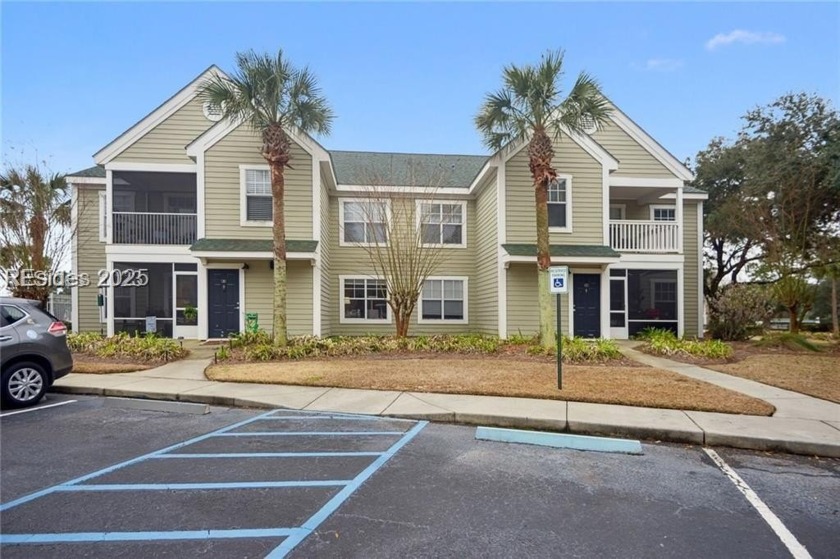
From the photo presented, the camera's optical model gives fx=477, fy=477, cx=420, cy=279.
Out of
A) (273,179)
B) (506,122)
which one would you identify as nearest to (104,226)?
(273,179)

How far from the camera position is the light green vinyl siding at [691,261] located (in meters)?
19.1

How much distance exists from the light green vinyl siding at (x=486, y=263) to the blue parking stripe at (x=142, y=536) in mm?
12688

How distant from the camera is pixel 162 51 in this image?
13742mm

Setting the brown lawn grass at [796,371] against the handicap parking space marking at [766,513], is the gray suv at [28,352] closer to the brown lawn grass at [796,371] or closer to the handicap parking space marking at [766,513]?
the handicap parking space marking at [766,513]

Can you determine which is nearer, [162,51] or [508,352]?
[508,352]

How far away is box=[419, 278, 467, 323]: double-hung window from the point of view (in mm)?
17875

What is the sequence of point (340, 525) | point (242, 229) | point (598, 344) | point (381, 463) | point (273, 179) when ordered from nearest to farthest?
point (340, 525)
point (381, 463)
point (598, 344)
point (273, 179)
point (242, 229)

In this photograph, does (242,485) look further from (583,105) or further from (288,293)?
(583,105)

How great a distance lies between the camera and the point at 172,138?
16.0 meters

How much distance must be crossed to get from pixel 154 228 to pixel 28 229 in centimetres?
332

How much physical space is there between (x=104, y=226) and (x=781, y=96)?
25.1 m

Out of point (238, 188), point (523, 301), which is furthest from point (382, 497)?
point (238, 188)

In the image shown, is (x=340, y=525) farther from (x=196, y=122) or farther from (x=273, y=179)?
(x=196, y=122)

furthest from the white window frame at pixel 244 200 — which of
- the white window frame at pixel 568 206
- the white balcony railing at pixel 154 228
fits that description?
the white window frame at pixel 568 206
